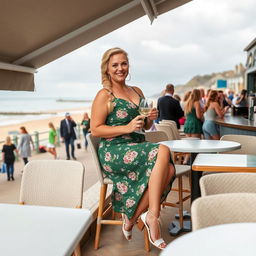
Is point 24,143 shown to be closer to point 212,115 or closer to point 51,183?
point 212,115

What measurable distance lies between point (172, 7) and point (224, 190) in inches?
204

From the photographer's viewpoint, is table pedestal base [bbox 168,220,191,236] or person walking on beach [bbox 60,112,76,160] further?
person walking on beach [bbox 60,112,76,160]

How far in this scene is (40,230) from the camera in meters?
1.22

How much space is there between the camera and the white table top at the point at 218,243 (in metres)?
0.99

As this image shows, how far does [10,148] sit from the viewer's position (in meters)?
9.09

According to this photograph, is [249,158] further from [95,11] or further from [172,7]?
[172,7]

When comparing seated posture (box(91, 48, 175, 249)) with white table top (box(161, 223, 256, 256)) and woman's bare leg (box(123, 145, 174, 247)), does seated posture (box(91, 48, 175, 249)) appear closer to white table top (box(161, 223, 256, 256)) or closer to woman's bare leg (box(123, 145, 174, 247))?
woman's bare leg (box(123, 145, 174, 247))

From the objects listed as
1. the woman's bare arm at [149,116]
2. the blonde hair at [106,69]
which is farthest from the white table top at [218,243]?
Result: the blonde hair at [106,69]

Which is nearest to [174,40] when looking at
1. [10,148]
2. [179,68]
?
[179,68]

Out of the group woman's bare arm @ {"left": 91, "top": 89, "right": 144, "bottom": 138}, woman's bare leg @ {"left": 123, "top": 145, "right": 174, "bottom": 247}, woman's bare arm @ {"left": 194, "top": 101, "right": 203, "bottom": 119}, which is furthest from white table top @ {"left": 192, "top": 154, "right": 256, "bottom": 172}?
woman's bare arm @ {"left": 194, "top": 101, "right": 203, "bottom": 119}

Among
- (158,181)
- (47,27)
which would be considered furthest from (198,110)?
(158,181)

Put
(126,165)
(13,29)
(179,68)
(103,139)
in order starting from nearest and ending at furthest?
1. (126,165)
2. (103,139)
3. (13,29)
4. (179,68)

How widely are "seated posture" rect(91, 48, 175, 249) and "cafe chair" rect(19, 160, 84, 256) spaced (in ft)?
1.29

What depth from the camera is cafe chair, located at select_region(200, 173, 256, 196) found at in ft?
5.84
